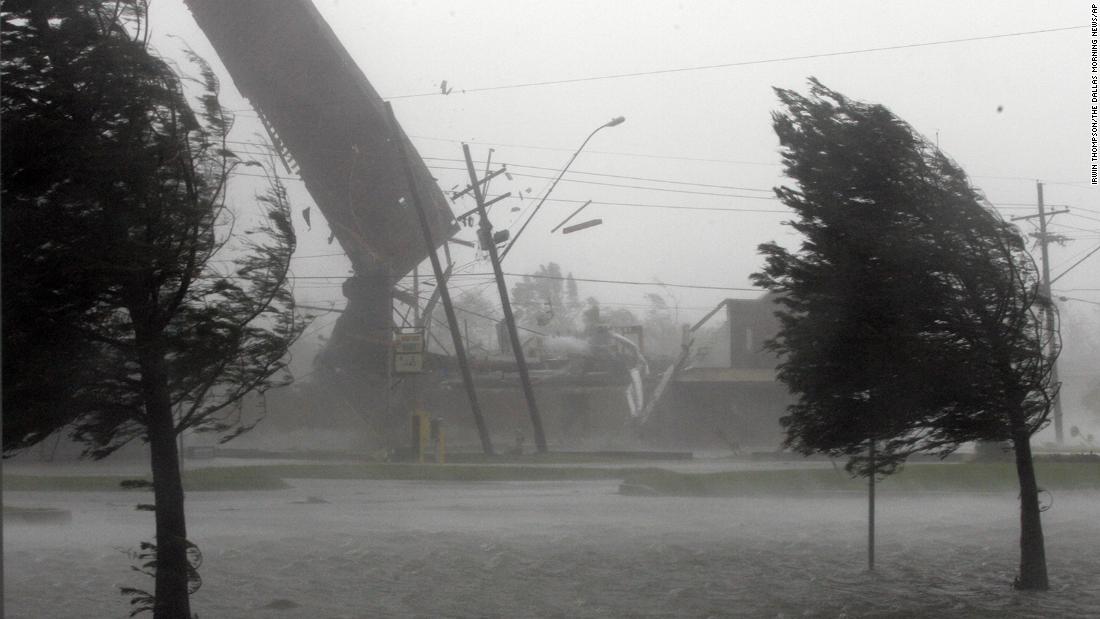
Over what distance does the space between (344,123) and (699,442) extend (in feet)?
61.1

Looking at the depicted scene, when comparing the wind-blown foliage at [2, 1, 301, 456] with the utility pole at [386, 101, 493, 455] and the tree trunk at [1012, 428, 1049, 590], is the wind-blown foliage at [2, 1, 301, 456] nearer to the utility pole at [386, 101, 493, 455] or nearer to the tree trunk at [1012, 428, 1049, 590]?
the tree trunk at [1012, 428, 1049, 590]

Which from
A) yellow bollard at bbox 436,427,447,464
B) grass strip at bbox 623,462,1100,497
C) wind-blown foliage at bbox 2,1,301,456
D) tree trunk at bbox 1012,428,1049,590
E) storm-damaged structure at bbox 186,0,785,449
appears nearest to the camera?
wind-blown foliage at bbox 2,1,301,456

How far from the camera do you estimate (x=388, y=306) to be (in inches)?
1312

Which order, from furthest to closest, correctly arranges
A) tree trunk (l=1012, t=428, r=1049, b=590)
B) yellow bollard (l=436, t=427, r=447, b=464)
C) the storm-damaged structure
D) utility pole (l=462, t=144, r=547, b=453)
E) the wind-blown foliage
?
utility pole (l=462, t=144, r=547, b=453) < yellow bollard (l=436, t=427, r=447, b=464) < the storm-damaged structure < tree trunk (l=1012, t=428, r=1049, b=590) < the wind-blown foliage

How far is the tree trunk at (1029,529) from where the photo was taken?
9.37 m

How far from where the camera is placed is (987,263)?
9.09m

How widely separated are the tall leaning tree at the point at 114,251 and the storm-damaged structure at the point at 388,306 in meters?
14.9

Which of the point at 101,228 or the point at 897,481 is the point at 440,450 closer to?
the point at 897,481

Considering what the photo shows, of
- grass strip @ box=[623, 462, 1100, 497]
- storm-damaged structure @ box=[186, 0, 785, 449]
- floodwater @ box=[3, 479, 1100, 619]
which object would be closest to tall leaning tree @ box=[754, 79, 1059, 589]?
floodwater @ box=[3, 479, 1100, 619]

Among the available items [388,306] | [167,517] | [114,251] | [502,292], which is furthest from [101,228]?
[388,306]

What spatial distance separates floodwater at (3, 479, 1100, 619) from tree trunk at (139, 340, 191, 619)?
1.69 meters

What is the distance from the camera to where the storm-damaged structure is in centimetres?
2517

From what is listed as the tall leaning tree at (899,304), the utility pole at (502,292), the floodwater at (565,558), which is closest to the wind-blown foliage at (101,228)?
the floodwater at (565,558)

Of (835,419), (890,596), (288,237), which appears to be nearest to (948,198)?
(835,419)
